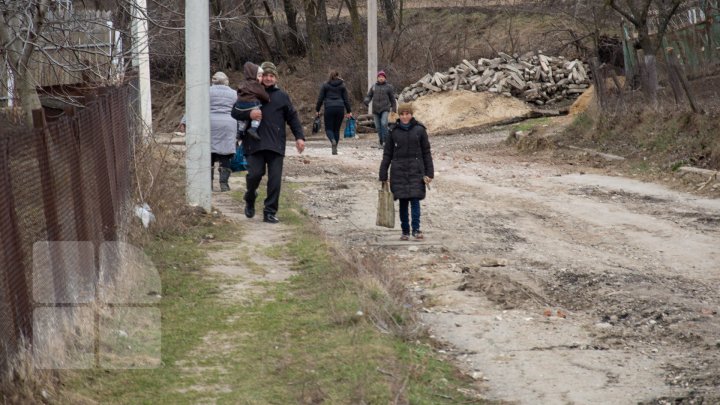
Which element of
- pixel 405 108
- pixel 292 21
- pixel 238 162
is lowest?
pixel 238 162

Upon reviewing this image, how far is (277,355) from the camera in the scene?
7246mm

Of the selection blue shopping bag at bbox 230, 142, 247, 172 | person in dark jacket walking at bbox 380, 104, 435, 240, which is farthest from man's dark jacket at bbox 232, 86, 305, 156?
blue shopping bag at bbox 230, 142, 247, 172

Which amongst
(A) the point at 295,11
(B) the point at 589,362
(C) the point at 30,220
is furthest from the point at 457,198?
(A) the point at 295,11

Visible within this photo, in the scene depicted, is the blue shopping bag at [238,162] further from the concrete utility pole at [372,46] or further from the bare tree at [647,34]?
the concrete utility pole at [372,46]

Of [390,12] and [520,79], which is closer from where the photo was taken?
[520,79]

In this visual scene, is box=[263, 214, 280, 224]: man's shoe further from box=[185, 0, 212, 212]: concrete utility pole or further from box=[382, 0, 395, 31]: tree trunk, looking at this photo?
box=[382, 0, 395, 31]: tree trunk

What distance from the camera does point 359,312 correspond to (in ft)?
26.5

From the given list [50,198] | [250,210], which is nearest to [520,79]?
[250,210]

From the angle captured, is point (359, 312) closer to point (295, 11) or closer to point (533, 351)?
point (533, 351)

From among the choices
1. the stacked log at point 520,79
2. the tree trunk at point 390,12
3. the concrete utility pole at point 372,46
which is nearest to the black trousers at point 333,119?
the concrete utility pole at point 372,46

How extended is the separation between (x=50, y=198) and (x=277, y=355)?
178 centimetres

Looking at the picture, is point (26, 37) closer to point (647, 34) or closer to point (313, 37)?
point (647, 34)

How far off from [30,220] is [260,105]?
690 centimetres

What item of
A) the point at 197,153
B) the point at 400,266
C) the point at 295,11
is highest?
the point at 295,11
